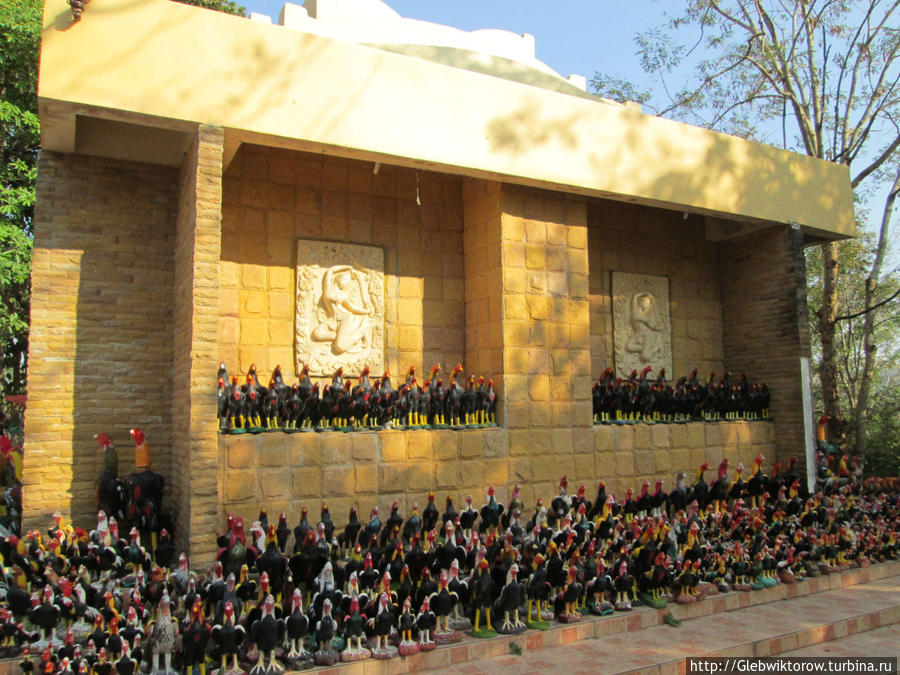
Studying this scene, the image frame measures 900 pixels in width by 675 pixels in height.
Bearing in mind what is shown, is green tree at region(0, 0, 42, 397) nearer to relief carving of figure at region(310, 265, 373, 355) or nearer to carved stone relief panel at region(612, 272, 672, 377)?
relief carving of figure at region(310, 265, 373, 355)

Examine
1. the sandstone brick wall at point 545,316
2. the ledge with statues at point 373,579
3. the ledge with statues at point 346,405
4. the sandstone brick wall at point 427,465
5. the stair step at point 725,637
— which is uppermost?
the sandstone brick wall at point 545,316

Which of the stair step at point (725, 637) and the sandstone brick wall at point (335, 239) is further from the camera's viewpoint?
the sandstone brick wall at point (335, 239)

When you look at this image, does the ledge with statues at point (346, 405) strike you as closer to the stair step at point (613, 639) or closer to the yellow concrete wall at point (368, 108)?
the yellow concrete wall at point (368, 108)

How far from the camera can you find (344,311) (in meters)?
8.69

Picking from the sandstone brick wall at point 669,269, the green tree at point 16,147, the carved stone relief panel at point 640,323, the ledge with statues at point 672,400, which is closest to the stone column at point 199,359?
the ledge with statues at point 672,400

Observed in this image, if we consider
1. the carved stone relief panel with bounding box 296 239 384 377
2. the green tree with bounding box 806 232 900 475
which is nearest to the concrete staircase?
the carved stone relief panel with bounding box 296 239 384 377

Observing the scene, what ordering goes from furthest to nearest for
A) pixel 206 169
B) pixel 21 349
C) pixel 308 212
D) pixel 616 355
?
pixel 21 349, pixel 616 355, pixel 308 212, pixel 206 169

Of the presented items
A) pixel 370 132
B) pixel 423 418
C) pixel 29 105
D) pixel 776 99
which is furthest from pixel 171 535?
pixel 776 99

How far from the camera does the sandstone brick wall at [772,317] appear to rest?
10.9m

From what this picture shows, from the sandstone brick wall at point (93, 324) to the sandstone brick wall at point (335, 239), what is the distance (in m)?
0.76

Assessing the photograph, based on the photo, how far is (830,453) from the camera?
11.3 metres

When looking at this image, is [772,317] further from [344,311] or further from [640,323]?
[344,311]

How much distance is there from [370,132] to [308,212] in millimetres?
1566

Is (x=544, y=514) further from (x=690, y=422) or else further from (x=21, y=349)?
(x=21, y=349)
